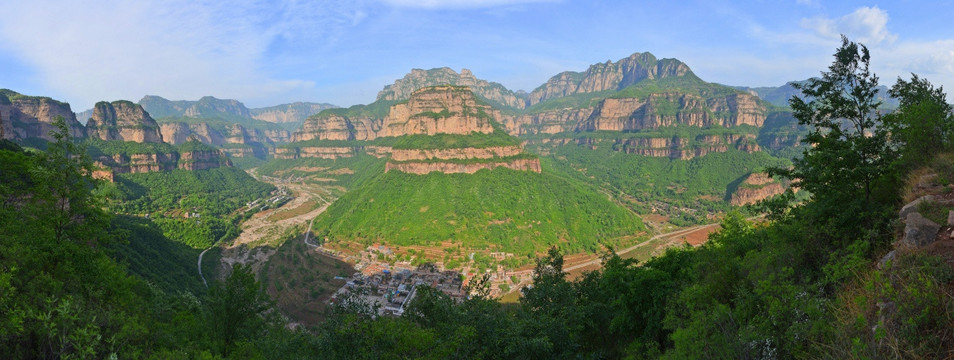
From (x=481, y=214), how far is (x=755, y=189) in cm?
9845

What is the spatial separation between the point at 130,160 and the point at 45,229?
16686cm

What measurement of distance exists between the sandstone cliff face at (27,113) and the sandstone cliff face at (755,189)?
213193 mm

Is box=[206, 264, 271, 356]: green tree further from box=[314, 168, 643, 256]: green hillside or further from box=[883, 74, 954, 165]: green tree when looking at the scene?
box=[314, 168, 643, 256]: green hillside

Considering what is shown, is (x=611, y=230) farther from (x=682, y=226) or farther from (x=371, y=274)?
(x=371, y=274)

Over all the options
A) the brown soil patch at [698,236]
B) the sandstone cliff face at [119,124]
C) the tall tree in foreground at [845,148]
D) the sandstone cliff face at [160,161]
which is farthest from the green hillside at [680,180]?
the sandstone cliff face at [119,124]

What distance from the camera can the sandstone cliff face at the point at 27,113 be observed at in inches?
4545

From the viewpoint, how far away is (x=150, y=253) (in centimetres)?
5959

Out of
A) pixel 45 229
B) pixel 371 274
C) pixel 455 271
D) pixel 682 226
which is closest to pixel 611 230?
pixel 682 226

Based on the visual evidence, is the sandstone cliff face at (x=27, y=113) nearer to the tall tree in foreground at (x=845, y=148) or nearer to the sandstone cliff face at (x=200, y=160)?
the sandstone cliff face at (x=200, y=160)

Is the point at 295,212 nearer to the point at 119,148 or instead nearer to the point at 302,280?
the point at 302,280

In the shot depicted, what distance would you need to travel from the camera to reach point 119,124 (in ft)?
517

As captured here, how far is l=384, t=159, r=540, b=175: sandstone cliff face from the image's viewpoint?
118062 millimetres

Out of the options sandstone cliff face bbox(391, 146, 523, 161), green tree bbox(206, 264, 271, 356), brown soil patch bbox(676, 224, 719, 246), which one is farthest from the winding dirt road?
brown soil patch bbox(676, 224, 719, 246)

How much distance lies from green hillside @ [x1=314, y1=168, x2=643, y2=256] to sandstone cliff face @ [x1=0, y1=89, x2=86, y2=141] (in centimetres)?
9445
